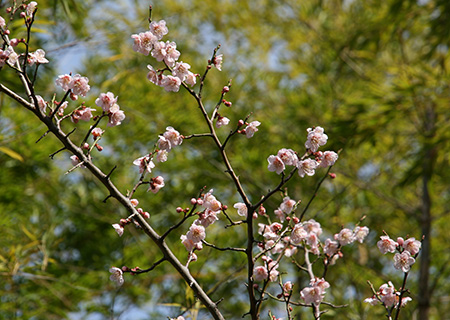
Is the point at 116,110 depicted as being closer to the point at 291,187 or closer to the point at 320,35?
the point at 291,187

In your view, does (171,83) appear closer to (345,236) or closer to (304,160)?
(304,160)

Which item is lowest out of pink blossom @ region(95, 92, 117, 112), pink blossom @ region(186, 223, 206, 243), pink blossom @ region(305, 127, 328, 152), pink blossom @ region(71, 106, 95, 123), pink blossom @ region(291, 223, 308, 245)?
pink blossom @ region(186, 223, 206, 243)

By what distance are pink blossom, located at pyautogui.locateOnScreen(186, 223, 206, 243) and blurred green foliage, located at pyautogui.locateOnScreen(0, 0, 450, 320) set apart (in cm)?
124

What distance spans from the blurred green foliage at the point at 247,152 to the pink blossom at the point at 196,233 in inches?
48.8

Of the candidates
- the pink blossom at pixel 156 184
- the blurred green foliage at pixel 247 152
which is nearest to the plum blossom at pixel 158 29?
the pink blossom at pixel 156 184

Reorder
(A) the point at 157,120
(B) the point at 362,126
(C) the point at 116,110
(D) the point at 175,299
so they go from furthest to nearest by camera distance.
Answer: (A) the point at 157,120 < (B) the point at 362,126 < (D) the point at 175,299 < (C) the point at 116,110

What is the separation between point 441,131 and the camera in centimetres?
221

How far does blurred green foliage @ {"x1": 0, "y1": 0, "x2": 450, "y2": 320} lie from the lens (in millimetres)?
2391

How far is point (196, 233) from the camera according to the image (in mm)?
1051

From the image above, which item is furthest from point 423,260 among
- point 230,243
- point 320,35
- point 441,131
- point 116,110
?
point 116,110

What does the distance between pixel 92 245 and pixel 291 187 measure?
1.19m

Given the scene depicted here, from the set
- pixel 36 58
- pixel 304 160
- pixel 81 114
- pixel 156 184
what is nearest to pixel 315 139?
pixel 304 160

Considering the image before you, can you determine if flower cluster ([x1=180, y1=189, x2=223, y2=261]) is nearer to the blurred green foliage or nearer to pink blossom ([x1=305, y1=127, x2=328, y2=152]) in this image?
pink blossom ([x1=305, y1=127, x2=328, y2=152])

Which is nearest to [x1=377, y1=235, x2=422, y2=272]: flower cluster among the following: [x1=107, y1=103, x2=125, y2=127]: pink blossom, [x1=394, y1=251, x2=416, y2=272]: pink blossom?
[x1=394, y1=251, x2=416, y2=272]: pink blossom
